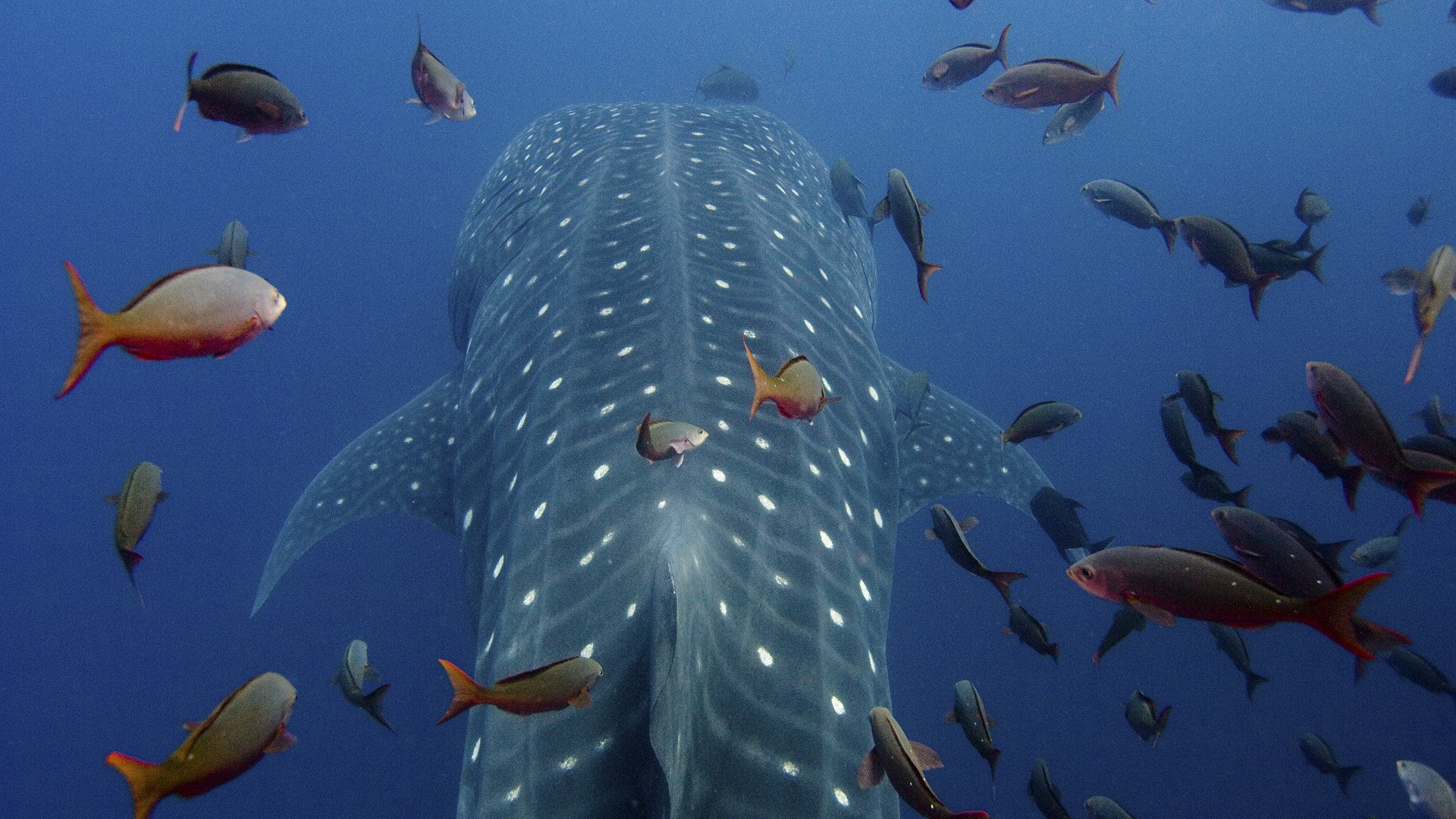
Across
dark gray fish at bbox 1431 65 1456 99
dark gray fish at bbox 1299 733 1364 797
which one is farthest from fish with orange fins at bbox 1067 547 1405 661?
dark gray fish at bbox 1431 65 1456 99

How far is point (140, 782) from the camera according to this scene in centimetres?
183

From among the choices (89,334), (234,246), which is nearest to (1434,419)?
(89,334)

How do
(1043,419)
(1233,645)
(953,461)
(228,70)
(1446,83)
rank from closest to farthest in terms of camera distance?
1. (228,70)
2. (1043,419)
3. (1233,645)
4. (953,461)
5. (1446,83)

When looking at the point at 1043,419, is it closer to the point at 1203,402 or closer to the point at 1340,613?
the point at 1203,402

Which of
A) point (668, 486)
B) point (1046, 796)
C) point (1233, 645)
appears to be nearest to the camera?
point (668, 486)

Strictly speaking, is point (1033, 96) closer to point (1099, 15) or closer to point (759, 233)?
point (759, 233)

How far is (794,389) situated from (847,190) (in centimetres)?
427

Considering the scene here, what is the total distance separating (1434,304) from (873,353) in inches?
114

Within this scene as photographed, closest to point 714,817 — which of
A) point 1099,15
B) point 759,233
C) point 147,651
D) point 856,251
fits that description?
point 759,233

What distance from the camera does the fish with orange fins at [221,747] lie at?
72.9 inches

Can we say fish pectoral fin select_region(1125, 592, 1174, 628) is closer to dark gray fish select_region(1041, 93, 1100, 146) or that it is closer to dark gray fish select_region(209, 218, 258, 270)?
dark gray fish select_region(1041, 93, 1100, 146)

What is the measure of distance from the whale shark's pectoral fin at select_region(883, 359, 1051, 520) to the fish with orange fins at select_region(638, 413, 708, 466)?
298 centimetres

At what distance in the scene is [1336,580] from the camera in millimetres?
2541

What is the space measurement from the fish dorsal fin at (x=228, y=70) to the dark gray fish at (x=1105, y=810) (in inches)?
216
